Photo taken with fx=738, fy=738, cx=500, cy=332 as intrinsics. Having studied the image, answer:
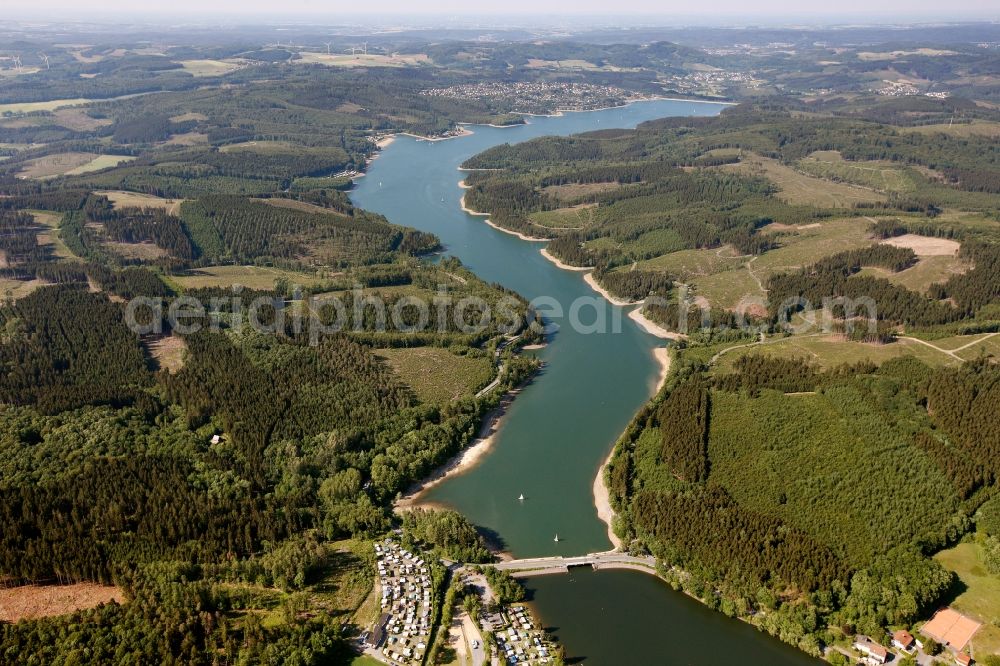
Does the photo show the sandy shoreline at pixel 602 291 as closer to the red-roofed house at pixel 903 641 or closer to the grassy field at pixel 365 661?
the red-roofed house at pixel 903 641

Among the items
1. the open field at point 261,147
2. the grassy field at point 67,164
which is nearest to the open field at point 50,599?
the grassy field at point 67,164

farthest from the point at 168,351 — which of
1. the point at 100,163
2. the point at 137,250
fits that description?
the point at 100,163

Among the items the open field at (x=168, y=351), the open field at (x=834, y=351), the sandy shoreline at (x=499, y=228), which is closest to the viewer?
the open field at (x=168, y=351)

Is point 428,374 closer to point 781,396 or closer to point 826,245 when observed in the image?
point 781,396

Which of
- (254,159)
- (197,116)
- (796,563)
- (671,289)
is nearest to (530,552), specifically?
(796,563)

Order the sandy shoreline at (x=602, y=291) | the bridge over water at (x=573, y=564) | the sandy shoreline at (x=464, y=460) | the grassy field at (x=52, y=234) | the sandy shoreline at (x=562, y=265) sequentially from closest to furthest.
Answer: the bridge over water at (x=573, y=564) < the sandy shoreline at (x=464, y=460) < the sandy shoreline at (x=602, y=291) < the grassy field at (x=52, y=234) < the sandy shoreline at (x=562, y=265)

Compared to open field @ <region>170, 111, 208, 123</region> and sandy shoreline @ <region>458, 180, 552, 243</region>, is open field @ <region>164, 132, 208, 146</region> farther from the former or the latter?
sandy shoreline @ <region>458, 180, 552, 243</region>

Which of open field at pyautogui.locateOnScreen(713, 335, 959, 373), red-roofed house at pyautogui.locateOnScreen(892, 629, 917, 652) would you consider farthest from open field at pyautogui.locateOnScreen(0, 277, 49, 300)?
red-roofed house at pyautogui.locateOnScreen(892, 629, 917, 652)
